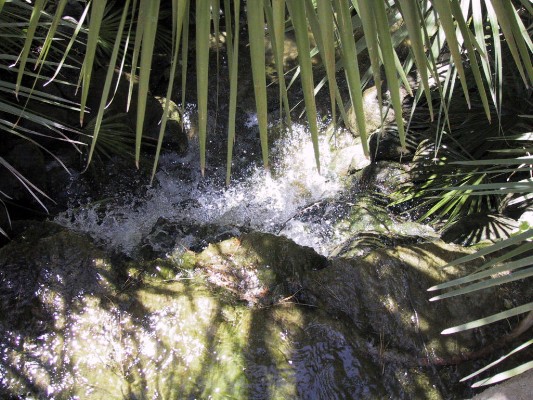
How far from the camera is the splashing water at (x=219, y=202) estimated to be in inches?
135

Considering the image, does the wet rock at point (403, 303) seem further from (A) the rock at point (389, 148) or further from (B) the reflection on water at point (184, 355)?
(A) the rock at point (389, 148)

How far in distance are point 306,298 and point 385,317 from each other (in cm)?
34

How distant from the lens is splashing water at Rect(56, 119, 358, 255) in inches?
135

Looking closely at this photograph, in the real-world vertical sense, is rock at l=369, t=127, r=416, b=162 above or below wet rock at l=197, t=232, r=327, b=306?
above

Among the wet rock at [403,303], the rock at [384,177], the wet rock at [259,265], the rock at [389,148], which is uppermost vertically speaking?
the rock at [389,148]

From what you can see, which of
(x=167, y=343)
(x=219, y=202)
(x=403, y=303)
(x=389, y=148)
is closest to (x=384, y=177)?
(x=389, y=148)

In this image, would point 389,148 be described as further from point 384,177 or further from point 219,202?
point 219,202

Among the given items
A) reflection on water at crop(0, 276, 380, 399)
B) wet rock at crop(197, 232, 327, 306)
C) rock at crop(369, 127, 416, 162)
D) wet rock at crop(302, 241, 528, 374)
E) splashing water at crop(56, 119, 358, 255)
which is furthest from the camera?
rock at crop(369, 127, 416, 162)

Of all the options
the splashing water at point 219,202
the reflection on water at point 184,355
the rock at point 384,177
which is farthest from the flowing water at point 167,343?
the rock at point 384,177

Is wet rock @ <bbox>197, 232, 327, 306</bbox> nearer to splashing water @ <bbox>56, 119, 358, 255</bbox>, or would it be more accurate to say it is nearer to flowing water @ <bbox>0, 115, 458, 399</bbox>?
flowing water @ <bbox>0, 115, 458, 399</bbox>

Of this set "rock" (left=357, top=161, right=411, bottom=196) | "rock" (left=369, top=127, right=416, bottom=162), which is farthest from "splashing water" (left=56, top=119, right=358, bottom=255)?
"rock" (left=369, top=127, right=416, bottom=162)

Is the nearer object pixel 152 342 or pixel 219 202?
pixel 152 342

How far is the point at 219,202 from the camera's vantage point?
3.92m

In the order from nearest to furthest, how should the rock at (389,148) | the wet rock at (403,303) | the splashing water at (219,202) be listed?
the wet rock at (403,303)
the splashing water at (219,202)
the rock at (389,148)
